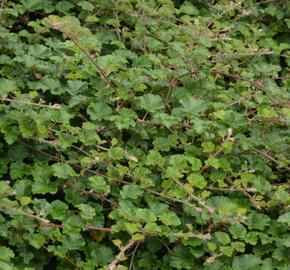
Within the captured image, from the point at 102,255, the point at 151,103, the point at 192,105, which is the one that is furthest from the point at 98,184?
the point at 192,105

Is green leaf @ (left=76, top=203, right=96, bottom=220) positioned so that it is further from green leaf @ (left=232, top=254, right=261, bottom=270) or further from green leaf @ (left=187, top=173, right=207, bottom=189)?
green leaf @ (left=232, top=254, right=261, bottom=270)

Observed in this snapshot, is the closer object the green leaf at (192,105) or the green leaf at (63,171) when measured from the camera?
the green leaf at (63,171)

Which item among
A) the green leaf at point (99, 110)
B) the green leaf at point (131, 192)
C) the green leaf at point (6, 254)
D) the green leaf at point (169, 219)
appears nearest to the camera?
the green leaf at point (6, 254)

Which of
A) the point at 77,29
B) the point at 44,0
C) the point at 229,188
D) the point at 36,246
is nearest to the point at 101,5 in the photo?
the point at 44,0

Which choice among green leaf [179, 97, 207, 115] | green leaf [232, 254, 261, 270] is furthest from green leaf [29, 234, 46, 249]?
green leaf [179, 97, 207, 115]

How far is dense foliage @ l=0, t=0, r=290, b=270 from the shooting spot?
2621mm

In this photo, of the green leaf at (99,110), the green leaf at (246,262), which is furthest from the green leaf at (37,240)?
the green leaf at (246,262)

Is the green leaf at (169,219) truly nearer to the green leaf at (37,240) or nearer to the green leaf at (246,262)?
the green leaf at (246,262)

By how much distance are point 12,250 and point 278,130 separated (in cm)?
149

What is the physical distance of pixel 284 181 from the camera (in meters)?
3.15

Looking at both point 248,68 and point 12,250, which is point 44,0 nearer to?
point 248,68

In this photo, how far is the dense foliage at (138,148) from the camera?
8.60 ft

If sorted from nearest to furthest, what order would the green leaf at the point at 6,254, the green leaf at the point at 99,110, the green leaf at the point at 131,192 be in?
1. the green leaf at the point at 6,254
2. the green leaf at the point at 131,192
3. the green leaf at the point at 99,110

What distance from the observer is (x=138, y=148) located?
2.98m
